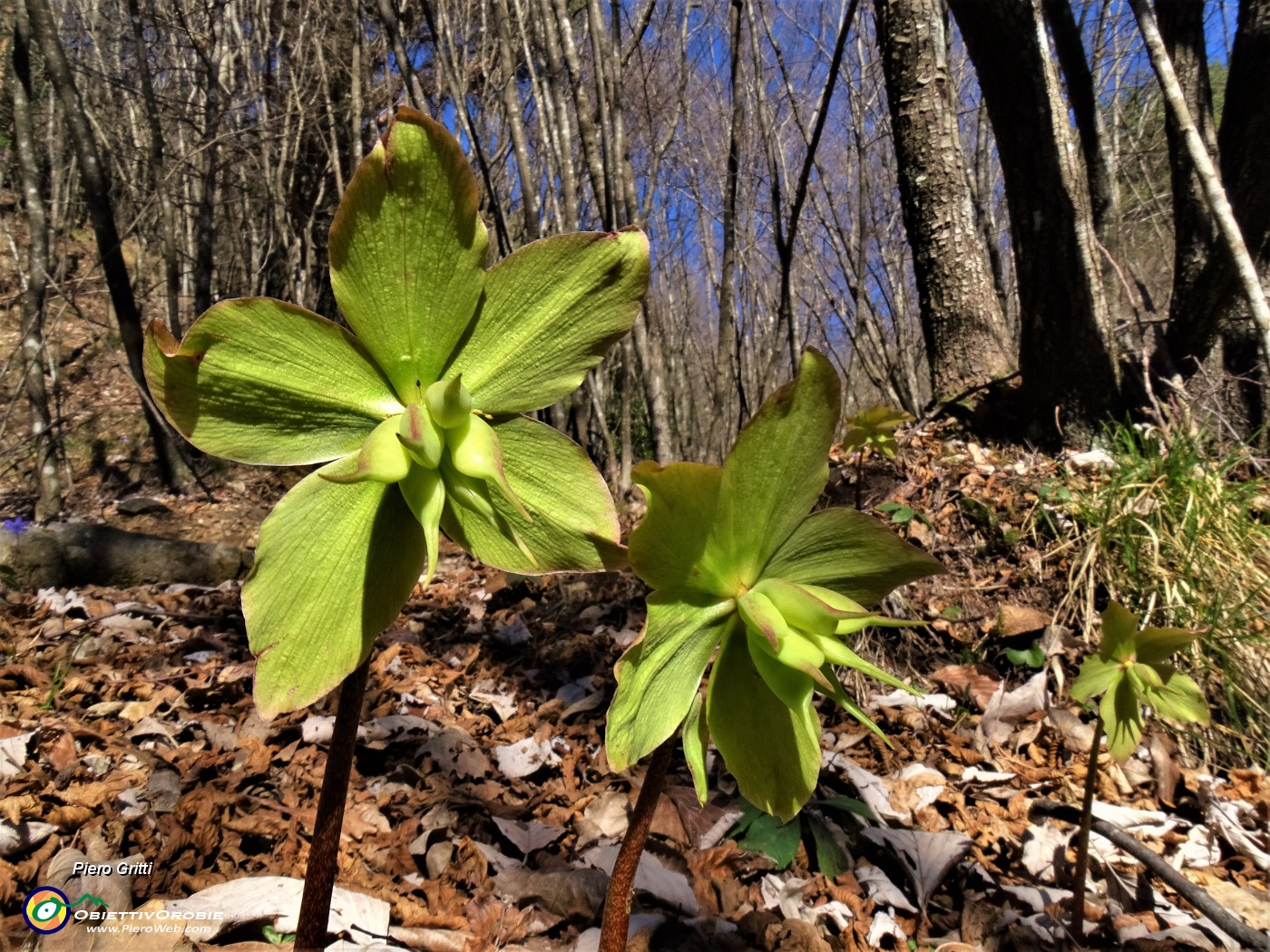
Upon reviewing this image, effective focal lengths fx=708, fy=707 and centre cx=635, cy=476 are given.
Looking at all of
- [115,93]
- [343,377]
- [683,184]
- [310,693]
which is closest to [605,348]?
[343,377]

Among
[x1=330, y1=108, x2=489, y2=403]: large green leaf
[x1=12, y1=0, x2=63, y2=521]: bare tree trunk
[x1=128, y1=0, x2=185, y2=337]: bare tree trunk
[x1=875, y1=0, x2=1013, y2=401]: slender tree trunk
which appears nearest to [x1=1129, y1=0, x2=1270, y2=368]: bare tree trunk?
[x1=875, y1=0, x2=1013, y2=401]: slender tree trunk

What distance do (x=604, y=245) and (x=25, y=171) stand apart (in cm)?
550

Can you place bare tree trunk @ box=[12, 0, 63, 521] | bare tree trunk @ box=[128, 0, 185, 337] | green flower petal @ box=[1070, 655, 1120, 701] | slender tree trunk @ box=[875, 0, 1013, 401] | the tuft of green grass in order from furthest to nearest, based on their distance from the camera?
bare tree trunk @ box=[128, 0, 185, 337], bare tree trunk @ box=[12, 0, 63, 521], slender tree trunk @ box=[875, 0, 1013, 401], the tuft of green grass, green flower petal @ box=[1070, 655, 1120, 701]

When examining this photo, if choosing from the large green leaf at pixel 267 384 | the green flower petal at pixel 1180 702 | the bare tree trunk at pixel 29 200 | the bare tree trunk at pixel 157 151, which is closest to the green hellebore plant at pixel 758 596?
the large green leaf at pixel 267 384

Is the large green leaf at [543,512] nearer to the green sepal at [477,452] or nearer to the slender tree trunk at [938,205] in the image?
the green sepal at [477,452]

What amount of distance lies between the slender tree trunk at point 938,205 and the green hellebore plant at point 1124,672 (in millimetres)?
2212

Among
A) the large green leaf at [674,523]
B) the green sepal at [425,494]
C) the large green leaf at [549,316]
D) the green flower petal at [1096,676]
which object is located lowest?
the green flower petal at [1096,676]

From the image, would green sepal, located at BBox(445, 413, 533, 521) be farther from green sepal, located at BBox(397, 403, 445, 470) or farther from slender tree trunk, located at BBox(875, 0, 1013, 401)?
slender tree trunk, located at BBox(875, 0, 1013, 401)

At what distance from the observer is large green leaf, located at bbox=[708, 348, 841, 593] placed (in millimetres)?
516

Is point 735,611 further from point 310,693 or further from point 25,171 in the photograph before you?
point 25,171

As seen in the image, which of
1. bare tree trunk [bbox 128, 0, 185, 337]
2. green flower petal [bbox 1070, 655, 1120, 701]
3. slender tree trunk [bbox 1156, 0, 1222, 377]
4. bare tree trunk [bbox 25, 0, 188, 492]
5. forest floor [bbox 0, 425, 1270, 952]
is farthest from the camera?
bare tree trunk [bbox 128, 0, 185, 337]

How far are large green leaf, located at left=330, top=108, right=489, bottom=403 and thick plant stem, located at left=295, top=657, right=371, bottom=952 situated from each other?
9.3 inches

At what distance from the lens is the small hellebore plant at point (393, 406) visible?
1.69ft

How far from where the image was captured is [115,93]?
23.0 ft
